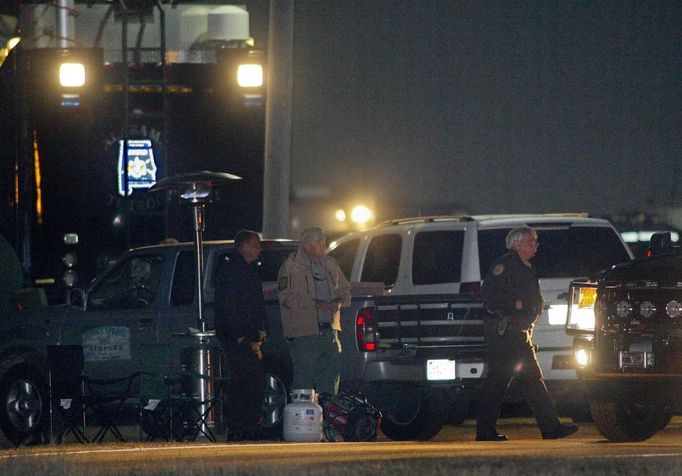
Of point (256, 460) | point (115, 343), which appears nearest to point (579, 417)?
point (115, 343)

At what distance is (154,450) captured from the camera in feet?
33.2

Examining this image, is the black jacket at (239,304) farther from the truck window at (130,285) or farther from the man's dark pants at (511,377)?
the man's dark pants at (511,377)

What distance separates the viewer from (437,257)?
1452 centimetres

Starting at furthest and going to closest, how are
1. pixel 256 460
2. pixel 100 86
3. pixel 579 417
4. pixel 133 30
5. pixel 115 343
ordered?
pixel 133 30 → pixel 100 86 → pixel 579 417 → pixel 115 343 → pixel 256 460

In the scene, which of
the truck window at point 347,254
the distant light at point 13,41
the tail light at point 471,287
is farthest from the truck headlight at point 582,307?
the distant light at point 13,41

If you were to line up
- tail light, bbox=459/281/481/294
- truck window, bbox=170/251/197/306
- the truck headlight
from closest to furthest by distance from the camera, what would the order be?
1. the truck headlight
2. tail light, bbox=459/281/481/294
3. truck window, bbox=170/251/197/306

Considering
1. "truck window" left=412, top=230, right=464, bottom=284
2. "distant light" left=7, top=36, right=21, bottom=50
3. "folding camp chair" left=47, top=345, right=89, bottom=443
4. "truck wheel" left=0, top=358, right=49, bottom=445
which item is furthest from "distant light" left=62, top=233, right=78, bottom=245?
"truck window" left=412, top=230, right=464, bottom=284

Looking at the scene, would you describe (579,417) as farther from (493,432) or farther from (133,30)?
(133,30)

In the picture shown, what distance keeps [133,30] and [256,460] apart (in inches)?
440

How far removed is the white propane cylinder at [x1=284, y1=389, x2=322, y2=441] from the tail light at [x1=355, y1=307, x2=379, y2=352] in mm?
1035

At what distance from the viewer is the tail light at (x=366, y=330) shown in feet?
42.6

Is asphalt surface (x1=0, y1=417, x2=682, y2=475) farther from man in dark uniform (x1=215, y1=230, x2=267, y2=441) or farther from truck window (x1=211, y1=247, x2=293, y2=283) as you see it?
truck window (x1=211, y1=247, x2=293, y2=283)

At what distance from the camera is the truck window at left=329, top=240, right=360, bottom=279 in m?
16.0

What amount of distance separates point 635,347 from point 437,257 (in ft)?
13.7
